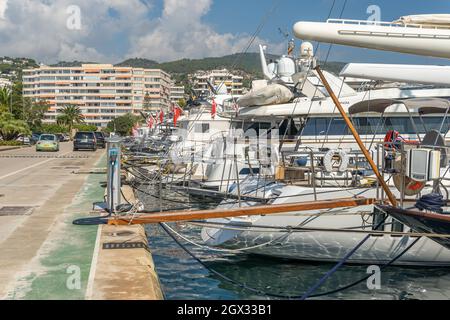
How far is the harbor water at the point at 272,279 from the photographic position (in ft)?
30.6

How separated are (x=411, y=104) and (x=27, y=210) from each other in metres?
8.68

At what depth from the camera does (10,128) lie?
6109 cm

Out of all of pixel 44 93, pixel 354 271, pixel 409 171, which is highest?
pixel 44 93

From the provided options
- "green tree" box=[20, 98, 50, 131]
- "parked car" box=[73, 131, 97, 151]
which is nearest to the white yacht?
"parked car" box=[73, 131, 97, 151]

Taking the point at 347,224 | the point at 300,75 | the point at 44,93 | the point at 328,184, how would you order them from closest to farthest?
the point at 347,224 < the point at 328,184 < the point at 300,75 < the point at 44,93

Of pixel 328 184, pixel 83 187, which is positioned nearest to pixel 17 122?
pixel 83 187

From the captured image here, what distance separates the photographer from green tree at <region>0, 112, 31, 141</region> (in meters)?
60.9

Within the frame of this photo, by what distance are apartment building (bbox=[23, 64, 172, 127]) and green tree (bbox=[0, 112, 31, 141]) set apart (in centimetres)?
10112

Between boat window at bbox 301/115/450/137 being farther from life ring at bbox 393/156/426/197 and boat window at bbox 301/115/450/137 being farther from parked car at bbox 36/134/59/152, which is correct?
parked car at bbox 36/134/59/152
